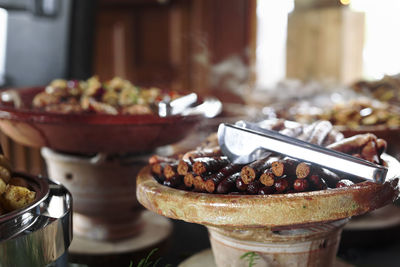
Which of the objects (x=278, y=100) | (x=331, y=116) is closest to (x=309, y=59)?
(x=278, y=100)

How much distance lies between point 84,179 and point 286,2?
3582 mm

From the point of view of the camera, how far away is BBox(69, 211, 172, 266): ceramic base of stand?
1.63 m

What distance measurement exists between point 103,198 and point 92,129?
1.31 feet

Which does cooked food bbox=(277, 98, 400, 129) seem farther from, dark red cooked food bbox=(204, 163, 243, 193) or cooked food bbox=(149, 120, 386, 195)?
dark red cooked food bbox=(204, 163, 243, 193)

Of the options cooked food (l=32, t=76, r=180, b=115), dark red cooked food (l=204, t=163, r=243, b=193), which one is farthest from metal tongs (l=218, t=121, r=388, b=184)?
cooked food (l=32, t=76, r=180, b=115)

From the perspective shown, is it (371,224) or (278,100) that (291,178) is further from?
(278,100)

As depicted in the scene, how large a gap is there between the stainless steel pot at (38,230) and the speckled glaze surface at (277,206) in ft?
0.83

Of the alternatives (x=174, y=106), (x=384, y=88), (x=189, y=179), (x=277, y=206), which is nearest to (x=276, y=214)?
(x=277, y=206)

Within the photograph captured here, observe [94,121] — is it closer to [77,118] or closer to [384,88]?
[77,118]

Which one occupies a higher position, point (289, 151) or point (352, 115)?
point (289, 151)

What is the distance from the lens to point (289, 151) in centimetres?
94

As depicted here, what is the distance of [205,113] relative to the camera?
1594mm

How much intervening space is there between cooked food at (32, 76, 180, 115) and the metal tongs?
58 centimetres

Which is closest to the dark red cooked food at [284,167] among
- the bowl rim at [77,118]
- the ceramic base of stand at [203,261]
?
the ceramic base of stand at [203,261]
